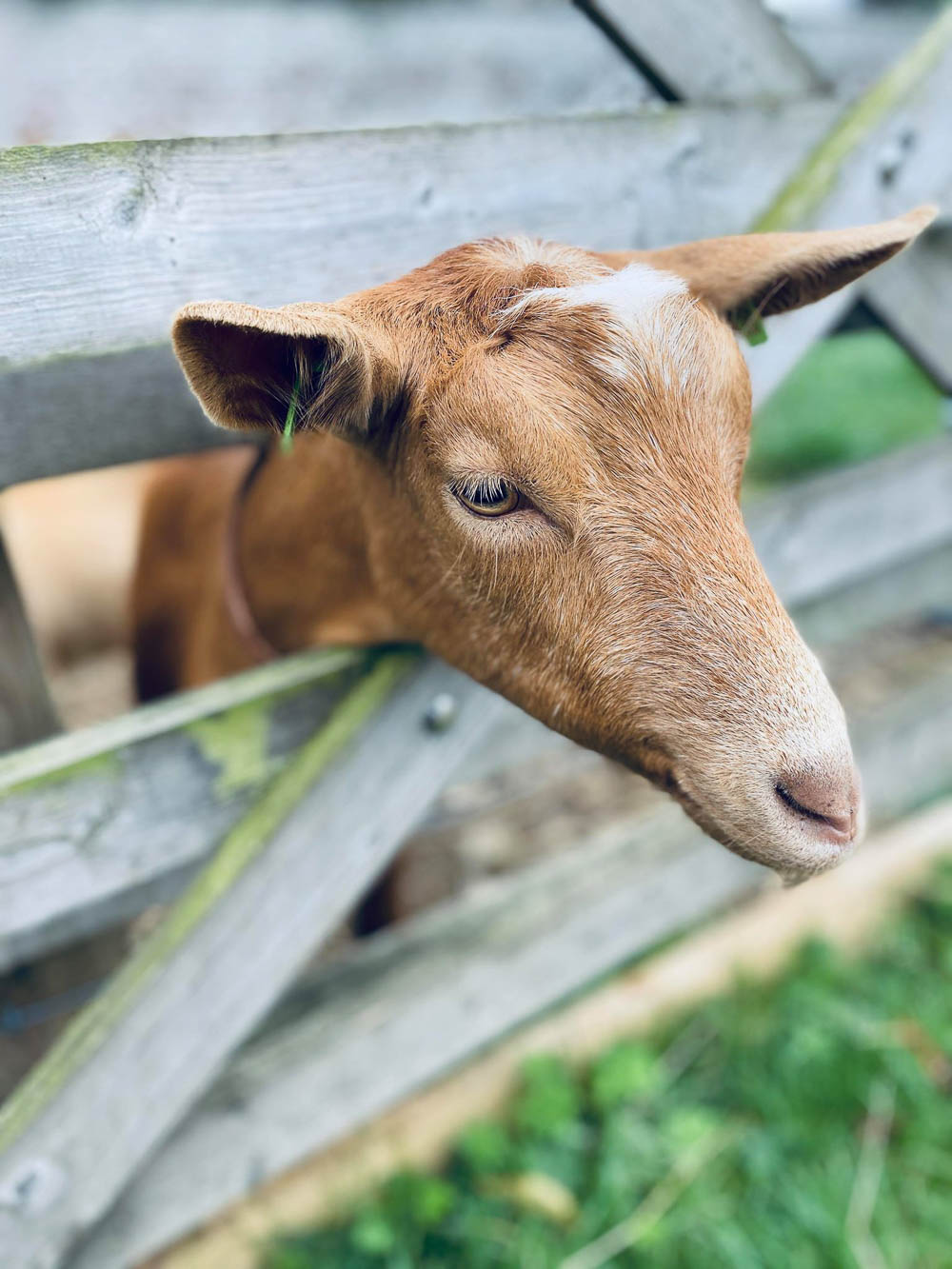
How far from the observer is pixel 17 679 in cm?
185

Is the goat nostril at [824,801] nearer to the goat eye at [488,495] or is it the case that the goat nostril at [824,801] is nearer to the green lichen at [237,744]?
the goat eye at [488,495]

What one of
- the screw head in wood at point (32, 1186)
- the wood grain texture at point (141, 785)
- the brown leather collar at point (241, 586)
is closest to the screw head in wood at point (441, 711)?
the wood grain texture at point (141, 785)

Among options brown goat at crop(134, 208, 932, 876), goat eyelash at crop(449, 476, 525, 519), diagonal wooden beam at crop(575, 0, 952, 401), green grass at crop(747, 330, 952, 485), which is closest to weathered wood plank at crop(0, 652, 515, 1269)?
brown goat at crop(134, 208, 932, 876)

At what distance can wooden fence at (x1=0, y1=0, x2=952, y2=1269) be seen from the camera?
1372 mm

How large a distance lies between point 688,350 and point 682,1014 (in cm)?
217

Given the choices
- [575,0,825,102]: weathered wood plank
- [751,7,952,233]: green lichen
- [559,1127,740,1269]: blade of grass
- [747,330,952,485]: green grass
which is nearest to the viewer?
[575,0,825,102]: weathered wood plank

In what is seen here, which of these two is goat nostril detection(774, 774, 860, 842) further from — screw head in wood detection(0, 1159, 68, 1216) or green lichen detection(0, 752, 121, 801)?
screw head in wood detection(0, 1159, 68, 1216)

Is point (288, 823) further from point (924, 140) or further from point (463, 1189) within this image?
point (924, 140)

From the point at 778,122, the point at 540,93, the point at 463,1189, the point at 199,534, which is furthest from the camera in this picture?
the point at 540,93

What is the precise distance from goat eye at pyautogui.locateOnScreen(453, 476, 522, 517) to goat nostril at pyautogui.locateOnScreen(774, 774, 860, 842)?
490mm

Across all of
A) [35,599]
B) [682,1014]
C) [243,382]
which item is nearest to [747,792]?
[243,382]

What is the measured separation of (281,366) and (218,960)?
1.06 meters

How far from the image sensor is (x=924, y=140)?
77.3 inches

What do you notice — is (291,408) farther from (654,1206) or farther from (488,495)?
(654,1206)
